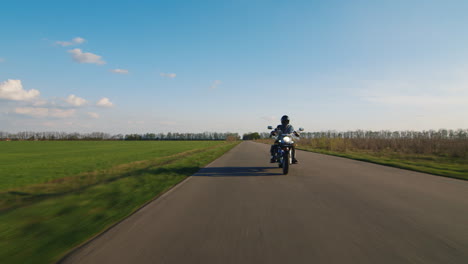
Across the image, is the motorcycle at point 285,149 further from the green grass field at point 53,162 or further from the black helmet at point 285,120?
the green grass field at point 53,162

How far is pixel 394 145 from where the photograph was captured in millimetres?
30125

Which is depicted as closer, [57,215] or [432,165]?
[57,215]

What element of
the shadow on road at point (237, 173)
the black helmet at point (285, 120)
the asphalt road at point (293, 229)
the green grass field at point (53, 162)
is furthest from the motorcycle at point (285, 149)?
the green grass field at point (53, 162)

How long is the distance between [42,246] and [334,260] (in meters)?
3.78

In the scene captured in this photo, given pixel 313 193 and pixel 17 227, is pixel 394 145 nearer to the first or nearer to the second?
pixel 313 193

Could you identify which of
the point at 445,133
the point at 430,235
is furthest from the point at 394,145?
the point at 430,235

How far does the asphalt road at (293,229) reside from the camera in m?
3.15

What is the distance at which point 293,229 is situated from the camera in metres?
4.14

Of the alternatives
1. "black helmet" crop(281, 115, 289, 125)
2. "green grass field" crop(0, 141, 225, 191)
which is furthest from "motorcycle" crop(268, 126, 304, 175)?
"green grass field" crop(0, 141, 225, 191)

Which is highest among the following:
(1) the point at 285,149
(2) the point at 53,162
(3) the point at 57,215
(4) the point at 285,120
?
(4) the point at 285,120

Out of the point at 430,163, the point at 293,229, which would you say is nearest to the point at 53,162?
the point at 293,229

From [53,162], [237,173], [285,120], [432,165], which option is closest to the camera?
[237,173]

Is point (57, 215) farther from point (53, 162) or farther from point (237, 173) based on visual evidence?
point (53, 162)

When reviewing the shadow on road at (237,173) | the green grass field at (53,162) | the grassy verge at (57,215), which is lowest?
the green grass field at (53,162)
